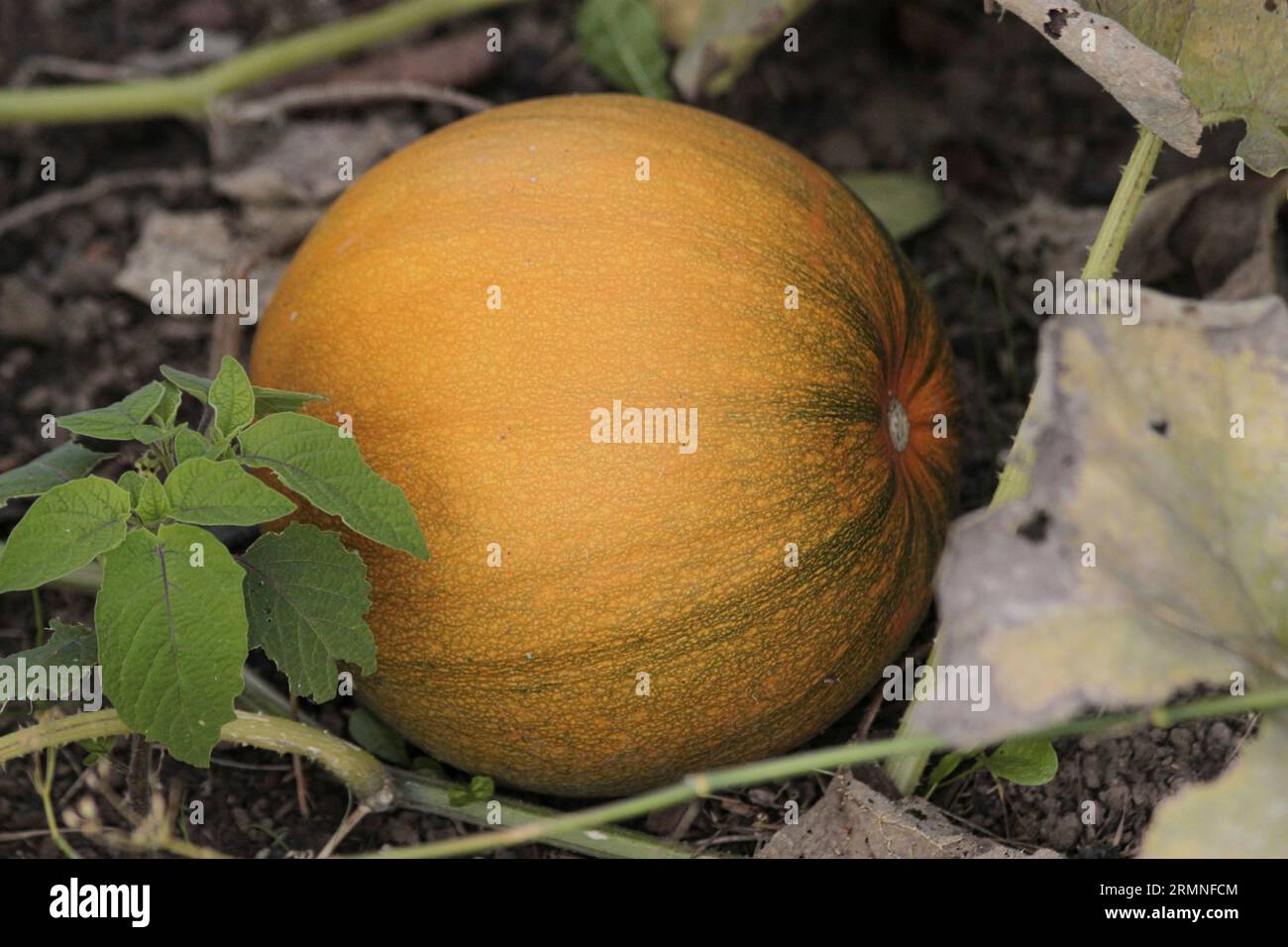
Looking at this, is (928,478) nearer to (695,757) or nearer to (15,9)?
(695,757)

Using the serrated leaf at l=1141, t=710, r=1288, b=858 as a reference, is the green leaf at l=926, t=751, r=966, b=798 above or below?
below

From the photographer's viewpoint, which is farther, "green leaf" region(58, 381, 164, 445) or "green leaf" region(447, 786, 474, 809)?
"green leaf" region(447, 786, 474, 809)

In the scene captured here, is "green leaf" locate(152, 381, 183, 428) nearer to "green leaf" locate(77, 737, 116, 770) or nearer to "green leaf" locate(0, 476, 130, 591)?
"green leaf" locate(0, 476, 130, 591)

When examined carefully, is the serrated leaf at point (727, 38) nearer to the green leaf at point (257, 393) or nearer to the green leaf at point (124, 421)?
the green leaf at point (257, 393)

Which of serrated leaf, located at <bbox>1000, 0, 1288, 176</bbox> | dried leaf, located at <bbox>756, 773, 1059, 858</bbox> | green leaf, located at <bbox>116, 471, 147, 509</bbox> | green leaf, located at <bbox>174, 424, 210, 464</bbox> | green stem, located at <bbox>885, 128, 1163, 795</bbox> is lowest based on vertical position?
dried leaf, located at <bbox>756, 773, 1059, 858</bbox>

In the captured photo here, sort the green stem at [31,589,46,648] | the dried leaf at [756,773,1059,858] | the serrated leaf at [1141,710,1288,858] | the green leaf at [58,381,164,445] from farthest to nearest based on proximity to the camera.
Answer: the green stem at [31,589,46,648], the dried leaf at [756,773,1059,858], the green leaf at [58,381,164,445], the serrated leaf at [1141,710,1288,858]

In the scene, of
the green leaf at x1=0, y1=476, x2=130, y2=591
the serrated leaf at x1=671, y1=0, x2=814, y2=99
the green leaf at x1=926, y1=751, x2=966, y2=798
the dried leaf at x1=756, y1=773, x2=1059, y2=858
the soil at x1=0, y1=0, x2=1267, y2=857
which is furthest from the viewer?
the soil at x1=0, y1=0, x2=1267, y2=857

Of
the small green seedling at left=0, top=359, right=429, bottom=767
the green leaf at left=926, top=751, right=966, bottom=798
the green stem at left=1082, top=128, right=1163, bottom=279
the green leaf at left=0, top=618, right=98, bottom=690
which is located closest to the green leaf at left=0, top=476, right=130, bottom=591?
the small green seedling at left=0, top=359, right=429, bottom=767

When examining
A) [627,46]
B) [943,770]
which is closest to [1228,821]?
[943,770]
